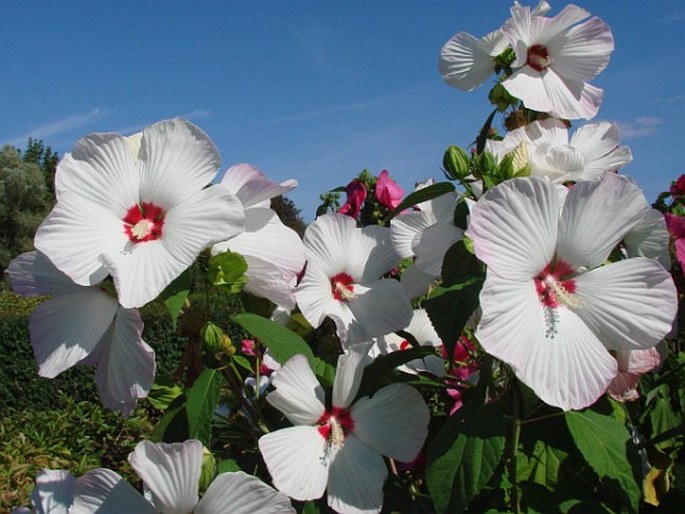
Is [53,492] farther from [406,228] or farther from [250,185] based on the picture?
[406,228]

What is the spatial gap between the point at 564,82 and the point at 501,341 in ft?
2.73

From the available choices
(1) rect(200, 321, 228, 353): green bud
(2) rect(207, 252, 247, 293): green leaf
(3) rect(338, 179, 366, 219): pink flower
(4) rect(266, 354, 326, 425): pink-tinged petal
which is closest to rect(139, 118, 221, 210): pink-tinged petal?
(2) rect(207, 252, 247, 293): green leaf

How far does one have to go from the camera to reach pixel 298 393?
1.24 metres

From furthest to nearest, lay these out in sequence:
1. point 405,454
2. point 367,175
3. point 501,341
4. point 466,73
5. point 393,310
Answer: point 367,175 < point 466,73 < point 393,310 < point 405,454 < point 501,341

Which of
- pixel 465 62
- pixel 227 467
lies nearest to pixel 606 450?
pixel 227 467

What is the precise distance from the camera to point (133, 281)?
108 cm

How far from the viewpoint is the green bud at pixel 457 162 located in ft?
4.44


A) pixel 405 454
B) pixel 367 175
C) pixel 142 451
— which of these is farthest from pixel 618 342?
pixel 367 175

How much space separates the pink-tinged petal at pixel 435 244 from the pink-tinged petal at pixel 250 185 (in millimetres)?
256

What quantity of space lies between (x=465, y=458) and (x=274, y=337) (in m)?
0.35

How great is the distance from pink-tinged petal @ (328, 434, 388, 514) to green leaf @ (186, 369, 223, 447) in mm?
225

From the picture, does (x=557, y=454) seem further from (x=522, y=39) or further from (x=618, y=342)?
(x=522, y=39)

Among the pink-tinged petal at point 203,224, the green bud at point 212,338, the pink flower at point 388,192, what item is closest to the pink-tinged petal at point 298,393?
the green bud at point 212,338

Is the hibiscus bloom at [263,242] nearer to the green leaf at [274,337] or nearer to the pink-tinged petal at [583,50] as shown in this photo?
the green leaf at [274,337]
